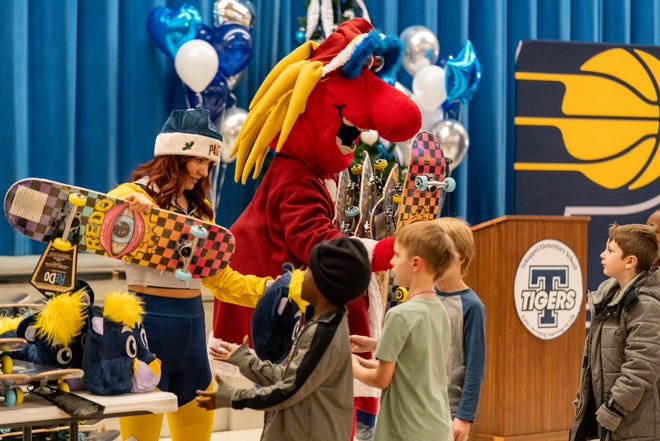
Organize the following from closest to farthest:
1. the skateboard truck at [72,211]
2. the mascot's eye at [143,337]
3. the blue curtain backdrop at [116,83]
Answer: the mascot's eye at [143,337] → the skateboard truck at [72,211] → the blue curtain backdrop at [116,83]

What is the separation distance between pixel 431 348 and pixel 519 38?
15.0 feet

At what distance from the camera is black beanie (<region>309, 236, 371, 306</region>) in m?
2.06

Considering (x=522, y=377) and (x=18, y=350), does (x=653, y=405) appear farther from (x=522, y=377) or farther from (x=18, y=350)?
(x=18, y=350)

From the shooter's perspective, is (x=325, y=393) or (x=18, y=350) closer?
(x=325, y=393)

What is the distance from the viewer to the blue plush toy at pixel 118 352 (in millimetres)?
2244

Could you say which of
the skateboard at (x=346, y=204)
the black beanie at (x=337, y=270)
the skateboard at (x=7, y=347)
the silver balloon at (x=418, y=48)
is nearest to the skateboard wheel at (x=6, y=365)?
the skateboard at (x=7, y=347)

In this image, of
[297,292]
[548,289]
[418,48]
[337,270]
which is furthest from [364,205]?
[418,48]

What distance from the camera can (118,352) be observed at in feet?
7.46

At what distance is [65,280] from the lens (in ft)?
7.84

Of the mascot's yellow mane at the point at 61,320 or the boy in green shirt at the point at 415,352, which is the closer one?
the boy in green shirt at the point at 415,352

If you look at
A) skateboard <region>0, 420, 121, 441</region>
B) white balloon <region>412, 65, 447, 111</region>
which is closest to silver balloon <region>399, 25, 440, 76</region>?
white balloon <region>412, 65, 447, 111</region>

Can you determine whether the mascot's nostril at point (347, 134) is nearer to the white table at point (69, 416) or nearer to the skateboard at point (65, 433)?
the white table at point (69, 416)

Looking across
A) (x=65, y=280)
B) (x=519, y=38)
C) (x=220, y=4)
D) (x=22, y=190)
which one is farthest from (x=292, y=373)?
(x=519, y=38)

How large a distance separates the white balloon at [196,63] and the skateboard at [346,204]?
5.78 ft
